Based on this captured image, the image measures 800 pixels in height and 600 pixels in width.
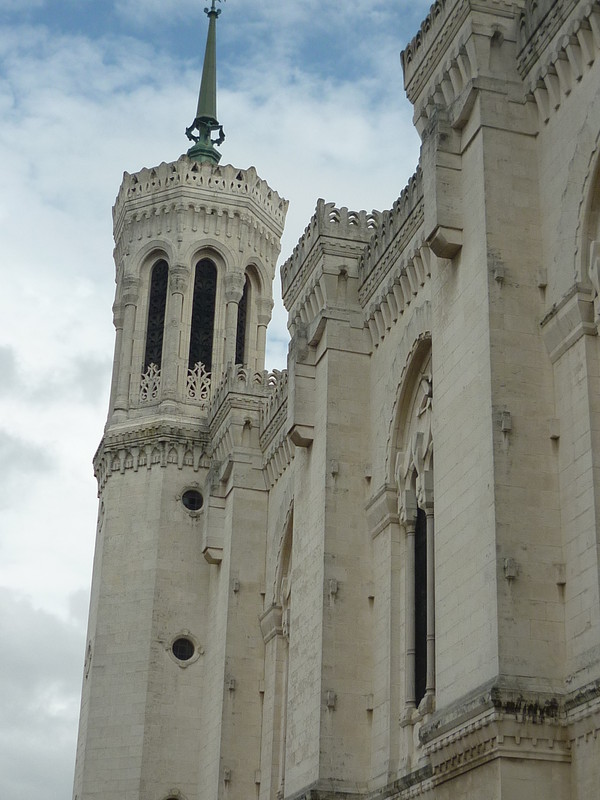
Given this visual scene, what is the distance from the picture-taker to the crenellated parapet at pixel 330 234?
28741 millimetres

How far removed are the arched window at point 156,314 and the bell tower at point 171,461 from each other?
0.04 m

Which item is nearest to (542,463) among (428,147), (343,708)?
(428,147)

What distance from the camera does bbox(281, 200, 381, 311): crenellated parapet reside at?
28741 millimetres

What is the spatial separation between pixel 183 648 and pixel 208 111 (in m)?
19.3

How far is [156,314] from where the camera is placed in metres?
40.7

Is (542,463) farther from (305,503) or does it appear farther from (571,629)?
(305,503)

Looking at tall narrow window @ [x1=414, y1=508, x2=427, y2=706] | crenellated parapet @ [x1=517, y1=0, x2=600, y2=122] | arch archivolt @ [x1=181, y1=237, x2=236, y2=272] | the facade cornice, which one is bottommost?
tall narrow window @ [x1=414, y1=508, x2=427, y2=706]

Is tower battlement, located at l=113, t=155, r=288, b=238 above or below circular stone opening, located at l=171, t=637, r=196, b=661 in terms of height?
above

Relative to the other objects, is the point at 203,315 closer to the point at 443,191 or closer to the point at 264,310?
the point at 264,310

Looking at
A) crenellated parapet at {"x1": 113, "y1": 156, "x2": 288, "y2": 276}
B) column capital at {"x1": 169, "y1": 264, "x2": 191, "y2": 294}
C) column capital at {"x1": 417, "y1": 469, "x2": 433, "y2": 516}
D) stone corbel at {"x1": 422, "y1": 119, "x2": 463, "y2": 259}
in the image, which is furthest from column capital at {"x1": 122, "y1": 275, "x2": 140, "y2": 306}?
stone corbel at {"x1": 422, "y1": 119, "x2": 463, "y2": 259}

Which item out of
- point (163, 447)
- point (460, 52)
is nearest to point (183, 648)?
point (163, 447)

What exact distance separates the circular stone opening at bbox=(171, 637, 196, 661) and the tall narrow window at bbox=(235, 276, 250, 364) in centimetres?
884

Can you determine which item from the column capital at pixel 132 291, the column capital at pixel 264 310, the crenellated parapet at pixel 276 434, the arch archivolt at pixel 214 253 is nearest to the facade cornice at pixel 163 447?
the crenellated parapet at pixel 276 434

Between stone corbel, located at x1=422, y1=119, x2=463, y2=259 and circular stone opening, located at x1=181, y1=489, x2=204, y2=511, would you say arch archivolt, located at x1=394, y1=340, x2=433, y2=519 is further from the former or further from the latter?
circular stone opening, located at x1=181, y1=489, x2=204, y2=511
